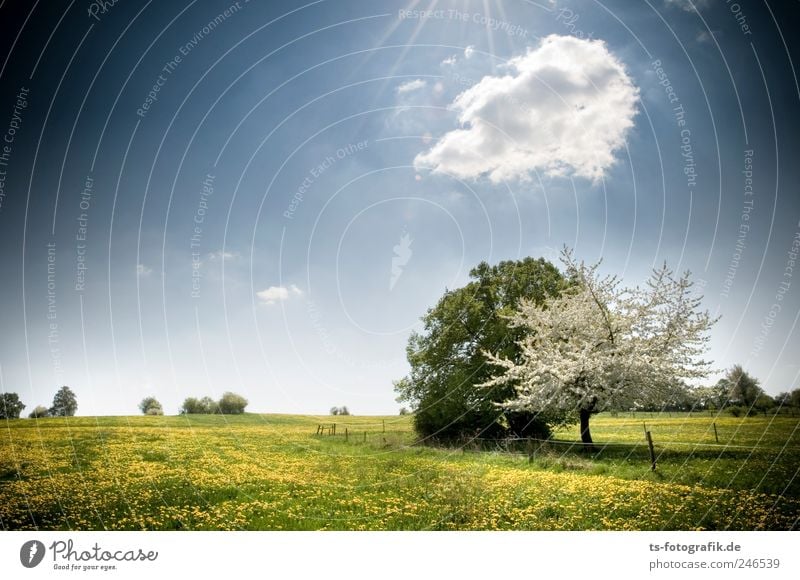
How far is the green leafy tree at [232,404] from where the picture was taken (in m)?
38.6

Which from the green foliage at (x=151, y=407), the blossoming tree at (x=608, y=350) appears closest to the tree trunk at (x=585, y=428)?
the blossoming tree at (x=608, y=350)

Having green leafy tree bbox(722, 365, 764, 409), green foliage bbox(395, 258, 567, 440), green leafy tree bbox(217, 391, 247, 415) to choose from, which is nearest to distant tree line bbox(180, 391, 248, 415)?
green leafy tree bbox(217, 391, 247, 415)

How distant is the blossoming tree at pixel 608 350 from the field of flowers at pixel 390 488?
9.40ft

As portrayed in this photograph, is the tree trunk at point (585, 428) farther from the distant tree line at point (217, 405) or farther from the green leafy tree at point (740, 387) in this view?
the distant tree line at point (217, 405)

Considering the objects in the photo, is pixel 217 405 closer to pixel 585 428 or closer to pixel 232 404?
pixel 232 404

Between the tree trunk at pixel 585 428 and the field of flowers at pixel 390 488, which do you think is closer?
the field of flowers at pixel 390 488

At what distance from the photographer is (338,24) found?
40.9 feet

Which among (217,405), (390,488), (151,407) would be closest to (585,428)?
(390,488)

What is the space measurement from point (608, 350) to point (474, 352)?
8378 mm

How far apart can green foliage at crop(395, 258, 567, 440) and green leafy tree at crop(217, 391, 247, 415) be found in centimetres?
1917
